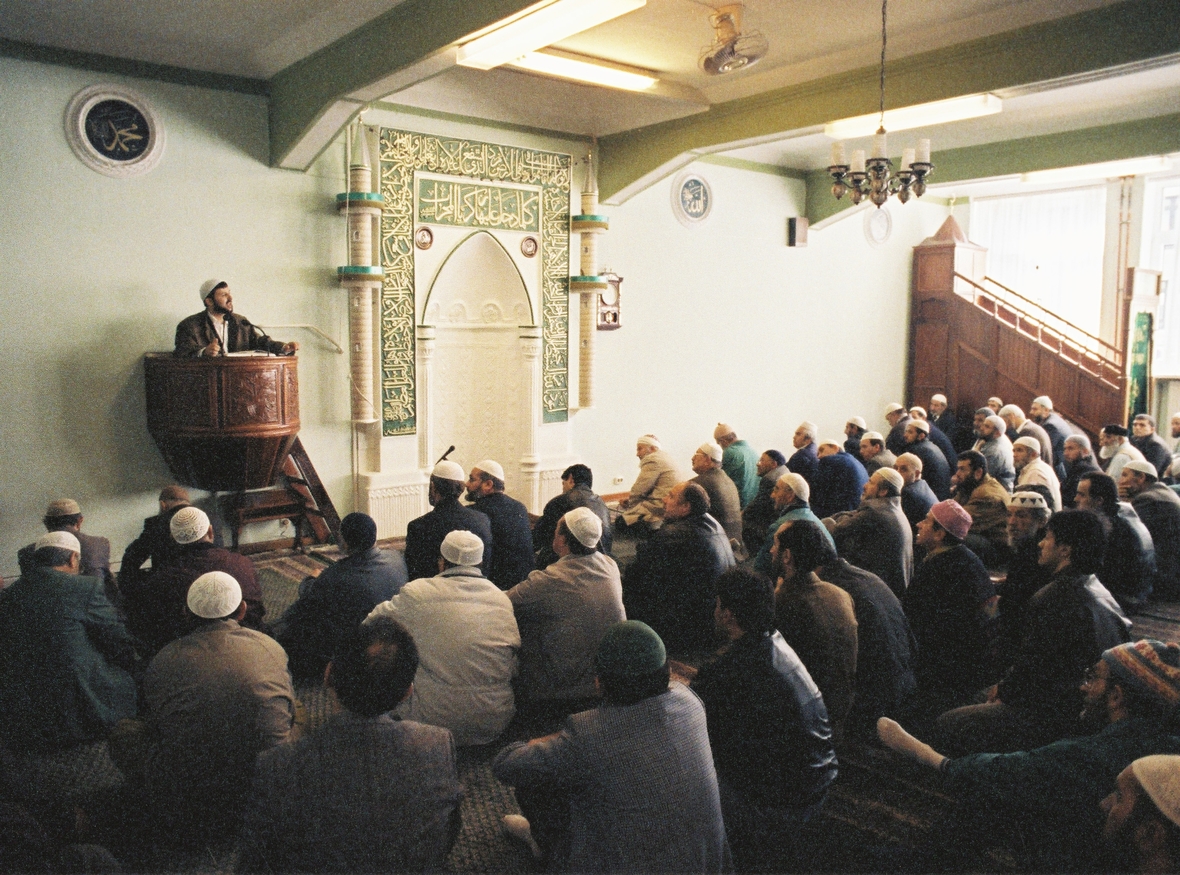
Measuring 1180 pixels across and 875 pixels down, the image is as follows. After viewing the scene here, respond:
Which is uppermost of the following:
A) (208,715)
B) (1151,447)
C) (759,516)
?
(1151,447)

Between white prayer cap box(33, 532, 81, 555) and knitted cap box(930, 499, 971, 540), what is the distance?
2984 mm

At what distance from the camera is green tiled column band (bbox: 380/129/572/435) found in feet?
19.6

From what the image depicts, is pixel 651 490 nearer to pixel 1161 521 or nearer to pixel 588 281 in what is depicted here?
pixel 588 281

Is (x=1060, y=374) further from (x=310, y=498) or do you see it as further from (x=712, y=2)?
(x=310, y=498)

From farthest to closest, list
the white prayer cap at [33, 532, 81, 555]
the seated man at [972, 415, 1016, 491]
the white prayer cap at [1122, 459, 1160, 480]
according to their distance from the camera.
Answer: the seated man at [972, 415, 1016, 491], the white prayer cap at [1122, 459, 1160, 480], the white prayer cap at [33, 532, 81, 555]

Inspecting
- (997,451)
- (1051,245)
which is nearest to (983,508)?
(997,451)

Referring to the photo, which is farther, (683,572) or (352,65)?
(352,65)

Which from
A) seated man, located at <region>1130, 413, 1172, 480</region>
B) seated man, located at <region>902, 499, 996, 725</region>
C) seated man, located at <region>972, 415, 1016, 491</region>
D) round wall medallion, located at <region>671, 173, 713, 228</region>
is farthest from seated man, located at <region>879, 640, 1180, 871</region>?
round wall medallion, located at <region>671, 173, 713, 228</region>

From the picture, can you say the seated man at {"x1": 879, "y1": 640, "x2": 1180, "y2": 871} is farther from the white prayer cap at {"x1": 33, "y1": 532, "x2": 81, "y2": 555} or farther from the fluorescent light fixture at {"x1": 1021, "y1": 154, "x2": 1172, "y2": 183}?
the fluorescent light fixture at {"x1": 1021, "y1": 154, "x2": 1172, "y2": 183}

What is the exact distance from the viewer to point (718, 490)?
16.5ft

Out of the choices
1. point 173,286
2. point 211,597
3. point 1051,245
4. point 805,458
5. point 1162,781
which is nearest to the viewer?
point 1162,781

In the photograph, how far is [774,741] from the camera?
7.22 feet

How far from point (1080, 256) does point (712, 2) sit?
768 centimetres

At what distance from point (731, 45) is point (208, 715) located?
3777mm
